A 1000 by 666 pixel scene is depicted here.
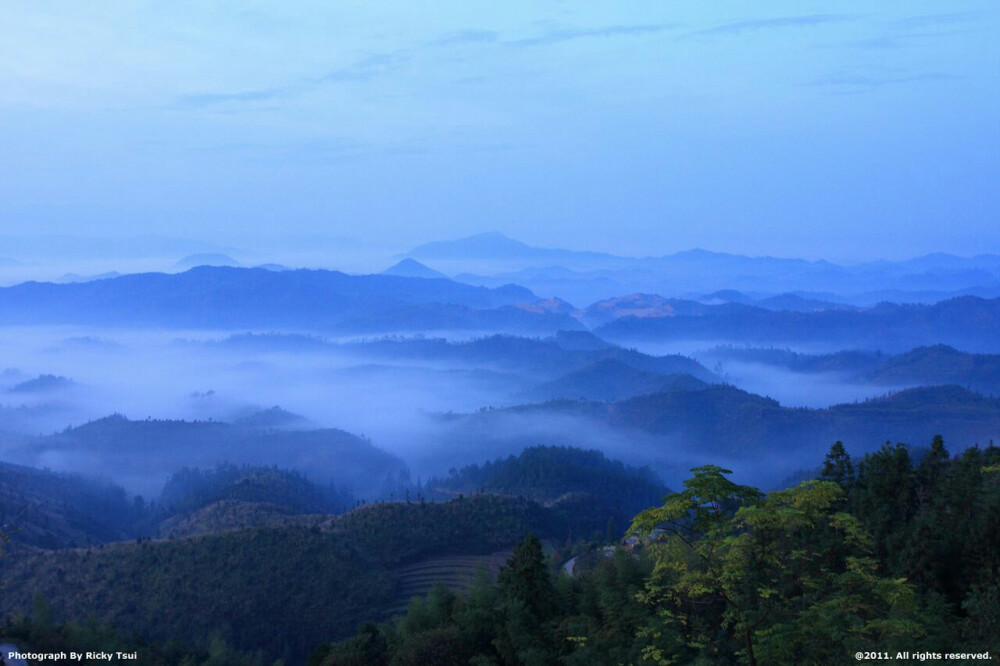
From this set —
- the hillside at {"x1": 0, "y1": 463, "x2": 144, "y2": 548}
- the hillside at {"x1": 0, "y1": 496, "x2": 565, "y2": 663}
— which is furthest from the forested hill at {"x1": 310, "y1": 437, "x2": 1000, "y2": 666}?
the hillside at {"x1": 0, "y1": 463, "x2": 144, "y2": 548}

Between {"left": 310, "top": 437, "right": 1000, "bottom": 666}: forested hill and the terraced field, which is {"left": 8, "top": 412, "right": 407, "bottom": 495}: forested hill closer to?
the terraced field

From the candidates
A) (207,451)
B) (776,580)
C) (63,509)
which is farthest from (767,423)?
(776,580)

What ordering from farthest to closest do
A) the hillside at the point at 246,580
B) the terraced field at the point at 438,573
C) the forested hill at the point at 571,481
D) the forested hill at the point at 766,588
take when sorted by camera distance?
the forested hill at the point at 571,481 → the terraced field at the point at 438,573 → the hillside at the point at 246,580 → the forested hill at the point at 766,588

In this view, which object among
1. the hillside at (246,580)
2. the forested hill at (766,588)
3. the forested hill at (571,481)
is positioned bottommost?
the forested hill at (571,481)

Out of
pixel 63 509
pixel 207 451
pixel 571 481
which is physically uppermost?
pixel 63 509

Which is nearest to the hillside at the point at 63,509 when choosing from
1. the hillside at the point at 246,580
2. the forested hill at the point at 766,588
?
the hillside at the point at 246,580

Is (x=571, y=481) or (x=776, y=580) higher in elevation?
(x=776, y=580)

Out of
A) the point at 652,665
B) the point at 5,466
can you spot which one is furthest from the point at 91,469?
the point at 652,665

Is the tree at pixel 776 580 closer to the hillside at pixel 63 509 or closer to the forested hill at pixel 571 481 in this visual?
the hillside at pixel 63 509

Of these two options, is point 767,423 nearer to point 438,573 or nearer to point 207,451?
point 438,573

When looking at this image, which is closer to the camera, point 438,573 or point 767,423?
point 438,573
